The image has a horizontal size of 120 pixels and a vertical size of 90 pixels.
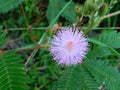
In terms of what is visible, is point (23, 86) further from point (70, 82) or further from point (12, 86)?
point (70, 82)

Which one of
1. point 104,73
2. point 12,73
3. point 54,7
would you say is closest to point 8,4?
point 54,7

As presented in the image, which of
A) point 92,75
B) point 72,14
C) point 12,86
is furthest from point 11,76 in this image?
point 72,14

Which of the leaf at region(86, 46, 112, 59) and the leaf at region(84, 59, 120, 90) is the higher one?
the leaf at region(86, 46, 112, 59)

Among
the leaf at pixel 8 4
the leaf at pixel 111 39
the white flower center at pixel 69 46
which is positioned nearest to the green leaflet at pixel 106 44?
the leaf at pixel 111 39

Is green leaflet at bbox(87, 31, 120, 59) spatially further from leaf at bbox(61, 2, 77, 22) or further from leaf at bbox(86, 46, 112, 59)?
leaf at bbox(61, 2, 77, 22)

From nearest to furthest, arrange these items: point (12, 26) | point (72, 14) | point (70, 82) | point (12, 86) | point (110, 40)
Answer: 1. point (12, 86)
2. point (70, 82)
3. point (110, 40)
4. point (72, 14)
5. point (12, 26)

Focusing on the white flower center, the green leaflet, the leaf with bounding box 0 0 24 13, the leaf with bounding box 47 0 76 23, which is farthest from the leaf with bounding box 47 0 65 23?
the white flower center
